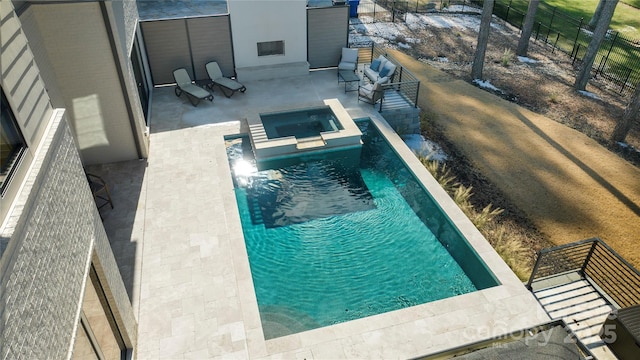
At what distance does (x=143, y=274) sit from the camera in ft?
29.9

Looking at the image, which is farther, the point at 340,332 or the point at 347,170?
the point at 347,170

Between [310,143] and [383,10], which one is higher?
[383,10]

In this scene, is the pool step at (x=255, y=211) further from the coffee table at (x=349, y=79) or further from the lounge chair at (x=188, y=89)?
the coffee table at (x=349, y=79)

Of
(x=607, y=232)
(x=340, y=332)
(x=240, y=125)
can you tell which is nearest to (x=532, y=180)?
(x=607, y=232)

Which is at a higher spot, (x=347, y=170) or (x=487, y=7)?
(x=487, y=7)

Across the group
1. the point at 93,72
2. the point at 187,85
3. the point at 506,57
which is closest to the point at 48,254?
the point at 93,72

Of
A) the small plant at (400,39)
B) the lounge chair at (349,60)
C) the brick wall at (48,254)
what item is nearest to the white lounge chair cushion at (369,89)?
the lounge chair at (349,60)

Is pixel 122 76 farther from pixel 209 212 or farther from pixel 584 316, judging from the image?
pixel 584 316

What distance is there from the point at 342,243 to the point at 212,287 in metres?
3.24

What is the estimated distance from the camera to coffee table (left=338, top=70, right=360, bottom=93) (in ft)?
56.6

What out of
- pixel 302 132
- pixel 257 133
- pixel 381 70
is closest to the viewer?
pixel 257 133

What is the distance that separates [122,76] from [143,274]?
5.42 m

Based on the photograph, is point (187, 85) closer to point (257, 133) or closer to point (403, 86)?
point (257, 133)

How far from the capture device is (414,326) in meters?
8.27
